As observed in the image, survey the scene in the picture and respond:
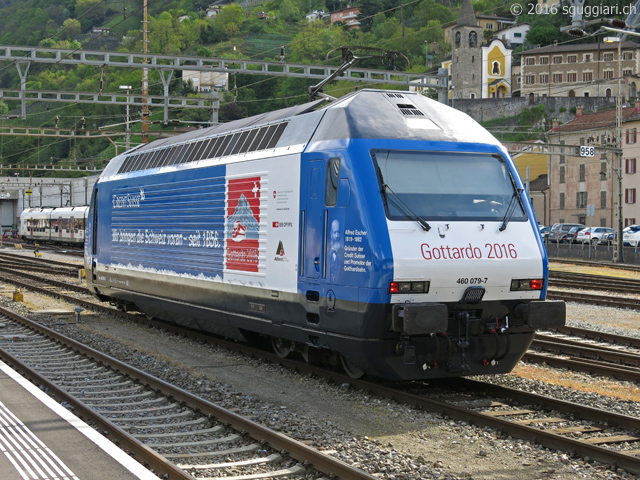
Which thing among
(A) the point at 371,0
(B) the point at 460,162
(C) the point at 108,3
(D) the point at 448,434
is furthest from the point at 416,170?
(C) the point at 108,3

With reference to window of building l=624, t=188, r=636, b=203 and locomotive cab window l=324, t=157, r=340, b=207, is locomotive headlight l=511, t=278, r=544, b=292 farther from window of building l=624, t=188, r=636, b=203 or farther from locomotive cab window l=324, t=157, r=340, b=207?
window of building l=624, t=188, r=636, b=203

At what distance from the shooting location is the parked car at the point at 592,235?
2116 inches

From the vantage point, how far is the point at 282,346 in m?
11.8

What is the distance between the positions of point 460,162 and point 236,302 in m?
4.09

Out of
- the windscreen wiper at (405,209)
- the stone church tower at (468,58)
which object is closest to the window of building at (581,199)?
the stone church tower at (468,58)

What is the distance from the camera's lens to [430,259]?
909 cm

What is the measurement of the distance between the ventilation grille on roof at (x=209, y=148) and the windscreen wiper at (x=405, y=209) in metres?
2.62

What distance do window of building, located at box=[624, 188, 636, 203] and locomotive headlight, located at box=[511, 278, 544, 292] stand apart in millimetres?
58167

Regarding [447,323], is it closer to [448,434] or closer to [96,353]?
[448,434]

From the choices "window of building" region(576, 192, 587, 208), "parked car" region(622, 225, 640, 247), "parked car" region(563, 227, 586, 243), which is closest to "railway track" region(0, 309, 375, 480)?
"parked car" region(622, 225, 640, 247)

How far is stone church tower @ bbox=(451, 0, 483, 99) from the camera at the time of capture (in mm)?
129000

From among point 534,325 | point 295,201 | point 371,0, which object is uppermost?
point 371,0

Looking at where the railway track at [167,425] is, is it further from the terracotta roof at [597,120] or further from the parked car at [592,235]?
the terracotta roof at [597,120]

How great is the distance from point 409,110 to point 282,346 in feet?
12.5
